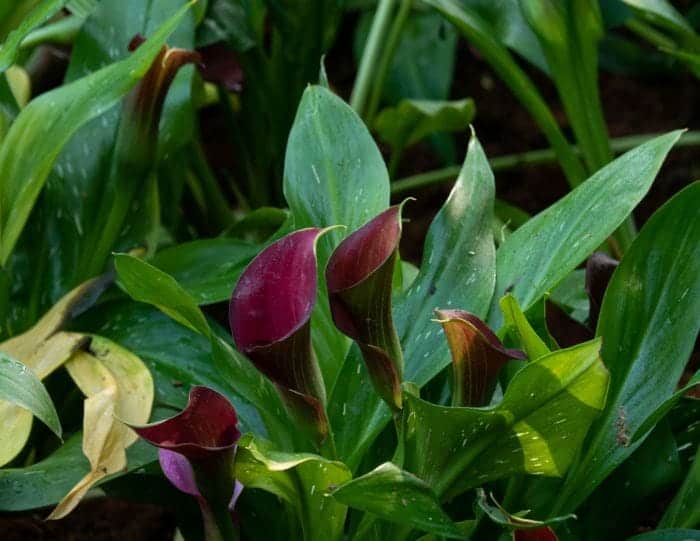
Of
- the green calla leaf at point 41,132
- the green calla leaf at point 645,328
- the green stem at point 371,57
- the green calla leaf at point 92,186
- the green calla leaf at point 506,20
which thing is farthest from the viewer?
the green stem at point 371,57

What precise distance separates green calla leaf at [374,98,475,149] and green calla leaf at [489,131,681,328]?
48 centimetres

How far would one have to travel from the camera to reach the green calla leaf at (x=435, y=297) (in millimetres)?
678

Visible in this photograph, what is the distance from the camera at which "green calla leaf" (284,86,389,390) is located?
0.73 meters

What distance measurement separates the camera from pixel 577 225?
0.67 meters

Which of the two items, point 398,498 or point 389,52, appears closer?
point 398,498

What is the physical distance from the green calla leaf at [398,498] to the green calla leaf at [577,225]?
5.7 inches

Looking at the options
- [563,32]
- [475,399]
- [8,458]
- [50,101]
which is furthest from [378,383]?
[563,32]

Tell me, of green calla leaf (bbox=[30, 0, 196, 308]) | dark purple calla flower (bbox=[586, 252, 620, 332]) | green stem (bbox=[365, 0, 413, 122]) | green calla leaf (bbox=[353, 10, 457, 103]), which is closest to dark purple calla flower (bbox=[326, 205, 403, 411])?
dark purple calla flower (bbox=[586, 252, 620, 332])

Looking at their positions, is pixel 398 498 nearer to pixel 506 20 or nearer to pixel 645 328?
pixel 645 328

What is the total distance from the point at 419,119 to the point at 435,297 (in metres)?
0.52

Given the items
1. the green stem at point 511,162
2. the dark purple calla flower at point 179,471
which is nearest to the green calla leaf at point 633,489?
the dark purple calla flower at point 179,471

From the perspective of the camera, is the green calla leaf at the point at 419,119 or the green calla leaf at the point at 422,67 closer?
the green calla leaf at the point at 419,119

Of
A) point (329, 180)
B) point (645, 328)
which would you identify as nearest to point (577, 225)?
point (645, 328)

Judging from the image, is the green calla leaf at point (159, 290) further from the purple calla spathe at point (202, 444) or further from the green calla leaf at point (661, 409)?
the green calla leaf at point (661, 409)
